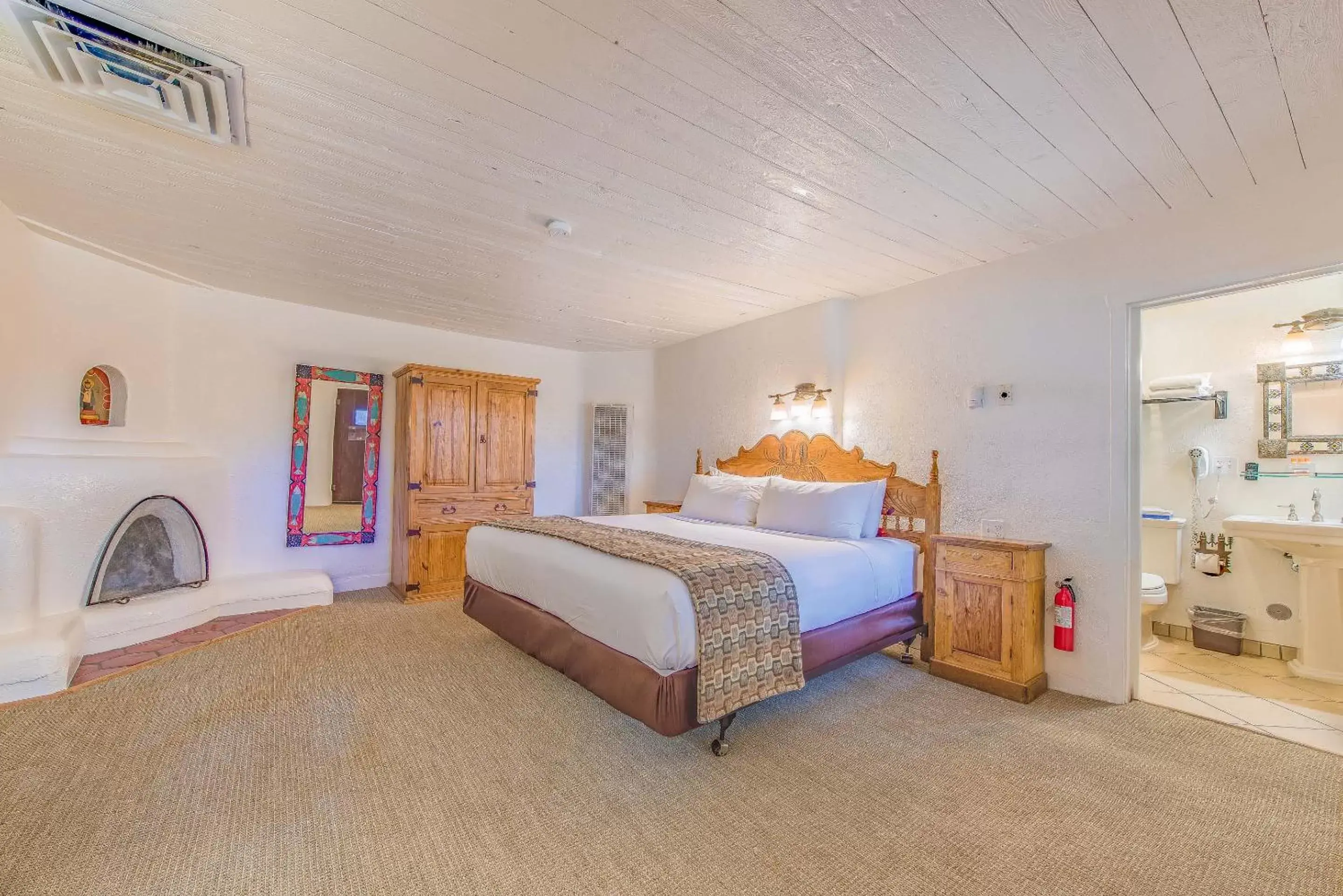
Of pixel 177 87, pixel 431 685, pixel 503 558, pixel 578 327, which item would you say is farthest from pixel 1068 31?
pixel 578 327

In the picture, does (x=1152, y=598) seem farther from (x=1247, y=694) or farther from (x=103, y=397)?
(x=103, y=397)

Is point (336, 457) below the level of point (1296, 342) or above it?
below

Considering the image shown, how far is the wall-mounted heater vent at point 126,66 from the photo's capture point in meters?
1.50

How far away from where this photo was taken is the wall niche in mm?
3494

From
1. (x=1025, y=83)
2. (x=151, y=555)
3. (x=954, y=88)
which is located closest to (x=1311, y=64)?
(x=1025, y=83)

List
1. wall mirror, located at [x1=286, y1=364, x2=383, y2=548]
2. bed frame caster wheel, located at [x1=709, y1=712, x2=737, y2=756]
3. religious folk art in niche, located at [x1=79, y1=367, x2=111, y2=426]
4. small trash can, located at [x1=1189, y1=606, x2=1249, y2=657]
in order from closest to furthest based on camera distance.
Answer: bed frame caster wheel, located at [x1=709, y1=712, x2=737, y2=756], small trash can, located at [x1=1189, y1=606, x2=1249, y2=657], religious folk art in niche, located at [x1=79, y1=367, x2=111, y2=426], wall mirror, located at [x1=286, y1=364, x2=383, y2=548]

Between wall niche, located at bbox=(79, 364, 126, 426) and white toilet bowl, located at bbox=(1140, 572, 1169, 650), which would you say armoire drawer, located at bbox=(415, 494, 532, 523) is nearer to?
wall niche, located at bbox=(79, 364, 126, 426)

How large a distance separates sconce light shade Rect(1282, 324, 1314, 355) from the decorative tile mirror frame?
0.24 feet

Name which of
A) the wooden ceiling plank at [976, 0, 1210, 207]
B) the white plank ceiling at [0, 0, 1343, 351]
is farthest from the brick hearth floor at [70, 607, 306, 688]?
the wooden ceiling plank at [976, 0, 1210, 207]

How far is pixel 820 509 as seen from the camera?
345 cm

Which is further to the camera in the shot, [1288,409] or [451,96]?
[1288,409]

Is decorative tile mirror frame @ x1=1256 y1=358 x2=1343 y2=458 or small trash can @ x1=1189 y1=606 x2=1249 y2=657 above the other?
decorative tile mirror frame @ x1=1256 y1=358 x2=1343 y2=458

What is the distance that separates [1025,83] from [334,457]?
5.17 metres

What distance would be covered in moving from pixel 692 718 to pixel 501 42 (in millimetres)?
2363
